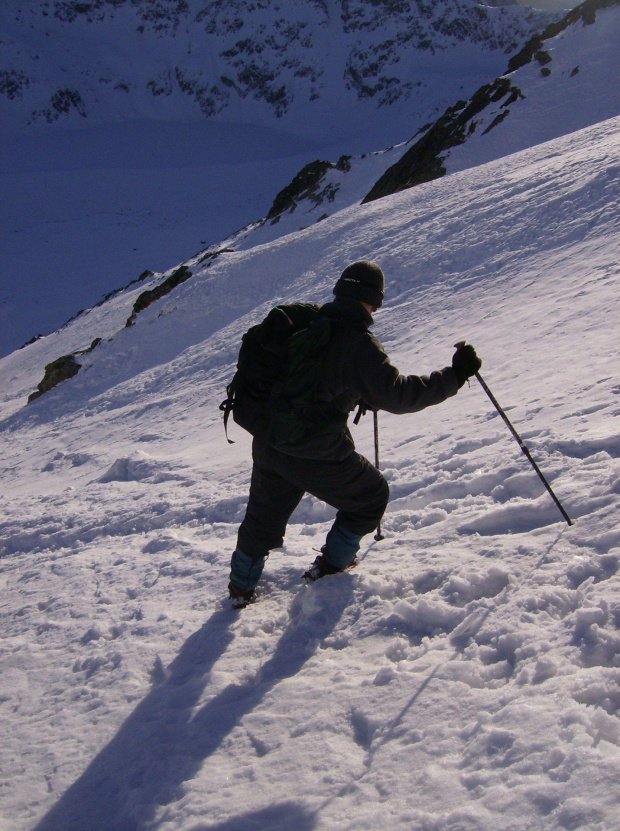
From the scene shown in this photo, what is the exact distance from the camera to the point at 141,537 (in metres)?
5.23

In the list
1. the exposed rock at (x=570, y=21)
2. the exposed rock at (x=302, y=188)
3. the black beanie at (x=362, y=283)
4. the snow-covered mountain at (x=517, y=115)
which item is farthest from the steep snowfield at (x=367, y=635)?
the exposed rock at (x=570, y=21)

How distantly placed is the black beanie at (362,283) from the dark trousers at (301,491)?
32.1 inches

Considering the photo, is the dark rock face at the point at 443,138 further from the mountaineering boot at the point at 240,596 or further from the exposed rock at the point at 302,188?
the mountaineering boot at the point at 240,596

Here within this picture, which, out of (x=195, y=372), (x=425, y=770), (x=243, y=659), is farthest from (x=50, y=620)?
(x=195, y=372)

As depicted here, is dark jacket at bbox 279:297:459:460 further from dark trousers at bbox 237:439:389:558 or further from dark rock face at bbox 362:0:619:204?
dark rock face at bbox 362:0:619:204

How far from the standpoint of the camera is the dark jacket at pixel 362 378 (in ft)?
9.32

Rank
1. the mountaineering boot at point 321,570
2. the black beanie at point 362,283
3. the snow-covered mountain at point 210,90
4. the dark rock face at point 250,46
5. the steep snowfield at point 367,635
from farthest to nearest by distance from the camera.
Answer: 1. the dark rock face at point 250,46
2. the snow-covered mountain at point 210,90
3. the mountaineering boot at point 321,570
4. the black beanie at point 362,283
5. the steep snowfield at point 367,635

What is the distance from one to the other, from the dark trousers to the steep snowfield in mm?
373

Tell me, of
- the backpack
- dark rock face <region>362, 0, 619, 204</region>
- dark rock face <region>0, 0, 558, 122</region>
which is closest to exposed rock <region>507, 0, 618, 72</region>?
dark rock face <region>362, 0, 619, 204</region>

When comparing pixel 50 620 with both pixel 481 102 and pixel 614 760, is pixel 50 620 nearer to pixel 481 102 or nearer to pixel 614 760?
pixel 614 760

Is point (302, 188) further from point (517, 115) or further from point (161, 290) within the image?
point (161, 290)

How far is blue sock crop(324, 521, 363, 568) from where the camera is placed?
3418mm

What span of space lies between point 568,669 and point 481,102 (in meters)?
26.8

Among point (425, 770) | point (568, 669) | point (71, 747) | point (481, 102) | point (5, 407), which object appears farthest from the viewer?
point (481, 102)
